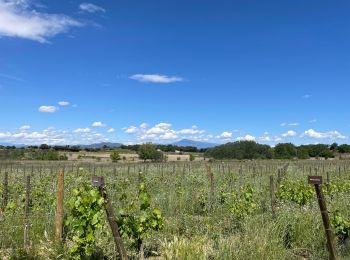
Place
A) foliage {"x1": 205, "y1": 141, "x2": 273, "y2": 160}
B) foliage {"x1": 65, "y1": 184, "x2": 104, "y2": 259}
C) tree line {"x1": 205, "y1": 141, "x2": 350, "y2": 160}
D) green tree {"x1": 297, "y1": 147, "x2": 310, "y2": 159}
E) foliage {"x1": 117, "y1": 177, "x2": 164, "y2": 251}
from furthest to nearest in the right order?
foliage {"x1": 205, "y1": 141, "x2": 273, "y2": 160}, tree line {"x1": 205, "y1": 141, "x2": 350, "y2": 160}, green tree {"x1": 297, "y1": 147, "x2": 310, "y2": 159}, foliage {"x1": 117, "y1": 177, "x2": 164, "y2": 251}, foliage {"x1": 65, "y1": 184, "x2": 104, "y2": 259}

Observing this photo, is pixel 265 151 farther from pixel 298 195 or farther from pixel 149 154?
pixel 298 195

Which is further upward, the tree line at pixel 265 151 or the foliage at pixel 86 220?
the tree line at pixel 265 151

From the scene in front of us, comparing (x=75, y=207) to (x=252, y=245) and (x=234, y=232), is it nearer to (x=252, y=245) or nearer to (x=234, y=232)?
(x=252, y=245)

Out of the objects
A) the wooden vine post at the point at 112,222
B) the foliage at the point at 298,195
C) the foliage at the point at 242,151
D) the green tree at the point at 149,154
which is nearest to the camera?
the wooden vine post at the point at 112,222

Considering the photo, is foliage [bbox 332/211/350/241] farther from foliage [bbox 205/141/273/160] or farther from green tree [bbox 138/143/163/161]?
foliage [bbox 205/141/273/160]

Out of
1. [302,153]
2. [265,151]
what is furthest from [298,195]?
[265,151]

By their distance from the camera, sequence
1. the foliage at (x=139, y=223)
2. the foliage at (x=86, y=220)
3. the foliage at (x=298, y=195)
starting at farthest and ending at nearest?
the foliage at (x=298, y=195), the foliage at (x=139, y=223), the foliage at (x=86, y=220)

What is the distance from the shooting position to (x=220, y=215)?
9.61 m

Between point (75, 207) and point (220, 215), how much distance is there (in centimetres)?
447

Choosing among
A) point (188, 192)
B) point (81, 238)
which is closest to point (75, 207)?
point (81, 238)

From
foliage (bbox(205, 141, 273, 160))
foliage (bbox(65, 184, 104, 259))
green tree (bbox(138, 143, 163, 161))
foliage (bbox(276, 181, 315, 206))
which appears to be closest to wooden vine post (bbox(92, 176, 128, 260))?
foliage (bbox(65, 184, 104, 259))

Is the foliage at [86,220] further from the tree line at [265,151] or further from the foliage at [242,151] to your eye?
the foliage at [242,151]

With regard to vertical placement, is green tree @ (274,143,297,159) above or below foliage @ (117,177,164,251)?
above

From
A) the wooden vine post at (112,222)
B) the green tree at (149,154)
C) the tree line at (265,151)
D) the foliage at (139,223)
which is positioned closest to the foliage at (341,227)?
the foliage at (139,223)
